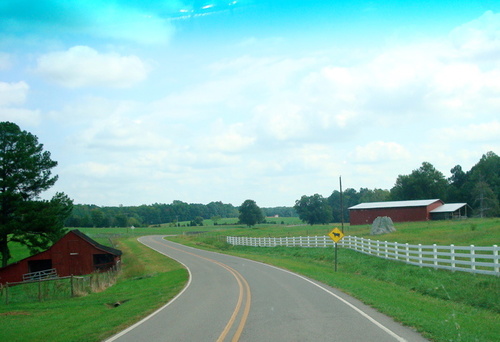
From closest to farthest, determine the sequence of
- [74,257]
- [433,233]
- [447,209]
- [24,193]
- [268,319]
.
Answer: [268,319], [433,233], [24,193], [74,257], [447,209]

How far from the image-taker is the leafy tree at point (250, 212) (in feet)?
450

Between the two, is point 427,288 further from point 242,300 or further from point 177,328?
point 177,328

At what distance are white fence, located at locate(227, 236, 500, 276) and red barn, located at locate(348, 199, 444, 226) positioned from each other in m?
27.0

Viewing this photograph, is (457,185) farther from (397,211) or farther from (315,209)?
(397,211)

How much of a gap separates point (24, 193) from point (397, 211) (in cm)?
5913

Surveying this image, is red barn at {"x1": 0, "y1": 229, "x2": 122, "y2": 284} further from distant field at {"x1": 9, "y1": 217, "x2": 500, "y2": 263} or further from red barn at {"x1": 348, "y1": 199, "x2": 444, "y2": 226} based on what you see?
red barn at {"x1": 348, "y1": 199, "x2": 444, "y2": 226}

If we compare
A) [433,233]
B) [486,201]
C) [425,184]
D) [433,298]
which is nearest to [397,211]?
[486,201]

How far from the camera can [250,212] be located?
137375 millimetres

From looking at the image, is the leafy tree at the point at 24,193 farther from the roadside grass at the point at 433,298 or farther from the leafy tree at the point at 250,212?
the leafy tree at the point at 250,212

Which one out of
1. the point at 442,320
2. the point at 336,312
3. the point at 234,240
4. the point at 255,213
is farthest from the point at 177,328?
the point at 255,213

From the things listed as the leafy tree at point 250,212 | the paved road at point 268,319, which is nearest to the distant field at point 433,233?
the paved road at point 268,319

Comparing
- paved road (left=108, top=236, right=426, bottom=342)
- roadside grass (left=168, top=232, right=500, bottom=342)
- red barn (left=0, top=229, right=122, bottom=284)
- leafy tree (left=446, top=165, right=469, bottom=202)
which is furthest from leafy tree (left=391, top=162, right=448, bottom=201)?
paved road (left=108, top=236, right=426, bottom=342)

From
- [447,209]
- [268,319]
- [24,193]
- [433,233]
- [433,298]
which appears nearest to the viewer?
[268,319]

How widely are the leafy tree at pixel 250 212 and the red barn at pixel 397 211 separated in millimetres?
52409
